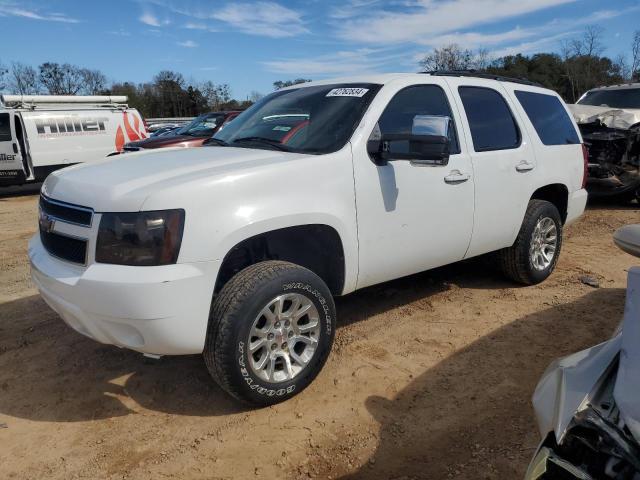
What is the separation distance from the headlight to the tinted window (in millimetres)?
12178

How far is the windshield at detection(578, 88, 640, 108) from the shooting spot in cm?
1012

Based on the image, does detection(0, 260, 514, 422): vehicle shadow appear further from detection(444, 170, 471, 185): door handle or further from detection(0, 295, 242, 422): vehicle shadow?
detection(444, 170, 471, 185): door handle

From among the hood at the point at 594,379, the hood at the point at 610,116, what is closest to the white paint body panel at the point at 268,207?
the hood at the point at 594,379

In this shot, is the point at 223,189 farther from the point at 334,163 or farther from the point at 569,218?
the point at 569,218

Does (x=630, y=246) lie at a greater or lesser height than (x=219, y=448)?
greater

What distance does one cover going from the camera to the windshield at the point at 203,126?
10466mm

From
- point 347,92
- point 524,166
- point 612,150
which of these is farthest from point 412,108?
point 612,150

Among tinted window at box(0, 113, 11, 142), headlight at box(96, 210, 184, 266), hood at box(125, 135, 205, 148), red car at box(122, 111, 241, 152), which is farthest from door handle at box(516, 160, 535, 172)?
tinted window at box(0, 113, 11, 142)

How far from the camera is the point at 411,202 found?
360cm

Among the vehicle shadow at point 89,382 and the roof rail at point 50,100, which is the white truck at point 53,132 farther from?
the vehicle shadow at point 89,382

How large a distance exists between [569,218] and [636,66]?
124 feet

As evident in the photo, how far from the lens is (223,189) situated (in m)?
2.75

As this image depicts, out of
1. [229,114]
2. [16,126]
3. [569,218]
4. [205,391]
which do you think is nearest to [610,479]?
A: [205,391]

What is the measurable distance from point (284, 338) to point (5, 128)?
1256 cm
